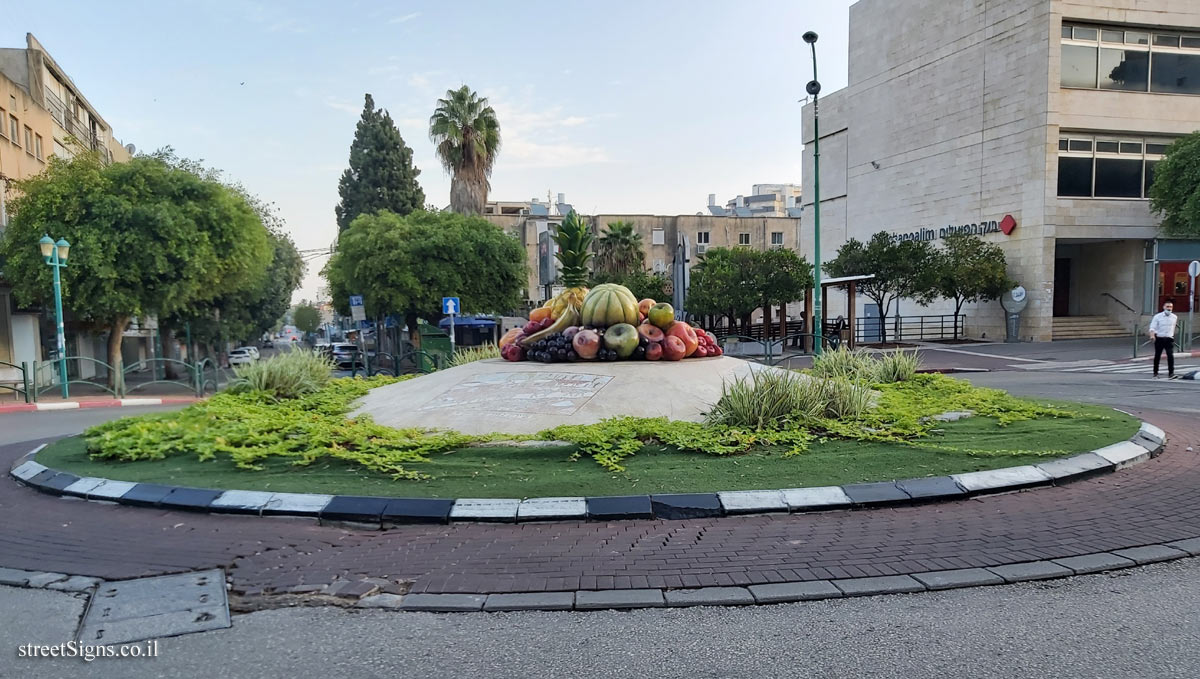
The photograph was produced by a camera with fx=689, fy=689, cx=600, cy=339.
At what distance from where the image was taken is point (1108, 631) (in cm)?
331

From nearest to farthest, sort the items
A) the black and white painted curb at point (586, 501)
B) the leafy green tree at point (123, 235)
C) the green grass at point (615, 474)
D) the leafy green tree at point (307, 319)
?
the black and white painted curb at point (586, 501) < the green grass at point (615, 474) < the leafy green tree at point (123, 235) < the leafy green tree at point (307, 319)

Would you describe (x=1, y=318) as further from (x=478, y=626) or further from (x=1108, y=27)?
(x=1108, y=27)

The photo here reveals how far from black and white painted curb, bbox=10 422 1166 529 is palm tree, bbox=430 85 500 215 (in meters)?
29.9

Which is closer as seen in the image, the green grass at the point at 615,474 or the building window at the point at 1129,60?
the green grass at the point at 615,474

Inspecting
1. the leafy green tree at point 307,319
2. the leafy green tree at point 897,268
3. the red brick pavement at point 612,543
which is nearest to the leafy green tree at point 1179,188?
the leafy green tree at point 897,268

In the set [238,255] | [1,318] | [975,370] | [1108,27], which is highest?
Answer: [1108,27]

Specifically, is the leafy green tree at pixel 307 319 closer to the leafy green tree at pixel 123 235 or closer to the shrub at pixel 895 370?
the leafy green tree at pixel 123 235

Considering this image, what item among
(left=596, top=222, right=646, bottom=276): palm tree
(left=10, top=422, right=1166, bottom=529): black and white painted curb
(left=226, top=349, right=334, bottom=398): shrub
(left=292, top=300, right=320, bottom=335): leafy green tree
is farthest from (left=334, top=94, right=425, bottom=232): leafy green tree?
(left=292, top=300, right=320, bottom=335): leafy green tree

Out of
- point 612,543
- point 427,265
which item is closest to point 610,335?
point 612,543

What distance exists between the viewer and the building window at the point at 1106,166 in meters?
28.8

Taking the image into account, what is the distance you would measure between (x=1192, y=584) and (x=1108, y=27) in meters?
34.1

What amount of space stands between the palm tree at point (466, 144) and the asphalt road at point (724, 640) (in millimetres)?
32034

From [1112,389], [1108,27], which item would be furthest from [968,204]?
[1112,389]

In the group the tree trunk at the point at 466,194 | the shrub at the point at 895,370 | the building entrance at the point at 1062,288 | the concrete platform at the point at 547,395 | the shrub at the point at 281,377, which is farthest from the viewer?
the building entrance at the point at 1062,288
